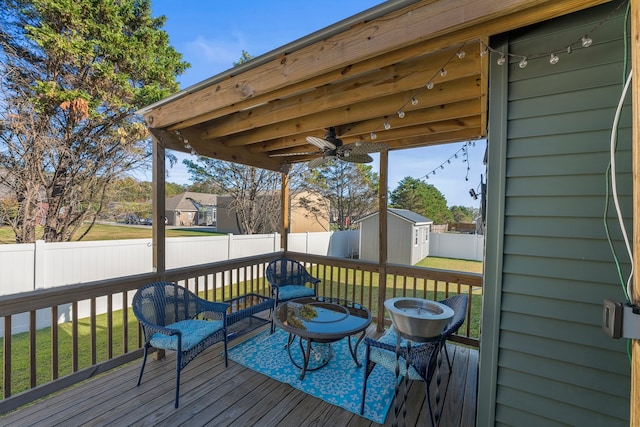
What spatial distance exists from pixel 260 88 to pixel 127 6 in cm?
726

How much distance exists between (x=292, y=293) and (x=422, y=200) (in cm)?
1501

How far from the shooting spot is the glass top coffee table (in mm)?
2377

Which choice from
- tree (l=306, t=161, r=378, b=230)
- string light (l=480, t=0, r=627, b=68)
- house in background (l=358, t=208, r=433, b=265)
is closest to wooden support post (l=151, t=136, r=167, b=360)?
string light (l=480, t=0, r=627, b=68)

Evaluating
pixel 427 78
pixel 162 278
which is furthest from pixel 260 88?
pixel 162 278

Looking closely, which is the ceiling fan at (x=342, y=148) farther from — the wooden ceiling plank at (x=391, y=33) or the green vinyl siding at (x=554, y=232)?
the green vinyl siding at (x=554, y=232)

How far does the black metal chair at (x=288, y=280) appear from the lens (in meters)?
3.74

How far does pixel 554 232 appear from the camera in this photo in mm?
1385

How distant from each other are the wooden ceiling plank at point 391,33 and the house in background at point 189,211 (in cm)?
1924

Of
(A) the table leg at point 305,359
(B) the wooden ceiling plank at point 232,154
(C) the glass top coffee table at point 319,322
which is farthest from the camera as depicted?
(B) the wooden ceiling plank at point 232,154

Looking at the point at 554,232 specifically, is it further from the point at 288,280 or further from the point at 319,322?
the point at 288,280

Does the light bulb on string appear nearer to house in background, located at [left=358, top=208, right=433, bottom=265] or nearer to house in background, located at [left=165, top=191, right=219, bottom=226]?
house in background, located at [left=358, top=208, right=433, bottom=265]

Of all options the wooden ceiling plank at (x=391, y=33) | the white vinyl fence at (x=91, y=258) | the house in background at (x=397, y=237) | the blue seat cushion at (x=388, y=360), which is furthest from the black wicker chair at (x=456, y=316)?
the house in background at (x=397, y=237)

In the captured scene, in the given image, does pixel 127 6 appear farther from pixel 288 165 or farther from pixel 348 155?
pixel 348 155

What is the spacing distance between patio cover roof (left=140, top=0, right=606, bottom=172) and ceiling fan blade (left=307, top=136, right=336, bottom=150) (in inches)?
10.6
